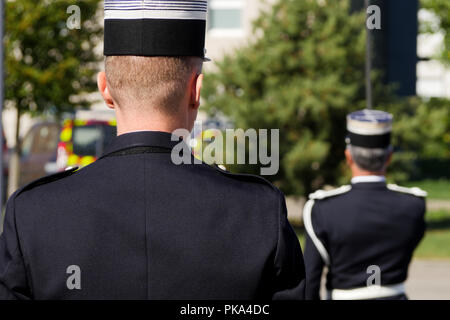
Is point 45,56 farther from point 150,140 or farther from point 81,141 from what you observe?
point 150,140

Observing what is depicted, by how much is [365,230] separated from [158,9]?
2.79 meters

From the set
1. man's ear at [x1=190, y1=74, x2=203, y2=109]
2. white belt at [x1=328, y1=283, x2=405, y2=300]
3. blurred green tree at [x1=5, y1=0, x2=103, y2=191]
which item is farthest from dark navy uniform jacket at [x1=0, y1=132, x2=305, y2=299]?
blurred green tree at [x1=5, y1=0, x2=103, y2=191]

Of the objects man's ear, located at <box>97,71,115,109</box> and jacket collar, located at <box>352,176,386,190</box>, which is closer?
man's ear, located at <box>97,71,115,109</box>

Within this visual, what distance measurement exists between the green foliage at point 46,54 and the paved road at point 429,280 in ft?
26.9

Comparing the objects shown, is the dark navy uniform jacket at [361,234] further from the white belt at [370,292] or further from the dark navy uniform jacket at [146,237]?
the dark navy uniform jacket at [146,237]

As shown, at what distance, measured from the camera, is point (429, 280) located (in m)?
12.2

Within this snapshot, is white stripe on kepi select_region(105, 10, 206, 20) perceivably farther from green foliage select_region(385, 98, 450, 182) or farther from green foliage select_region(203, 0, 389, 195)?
green foliage select_region(385, 98, 450, 182)

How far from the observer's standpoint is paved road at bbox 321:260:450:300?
11016 millimetres

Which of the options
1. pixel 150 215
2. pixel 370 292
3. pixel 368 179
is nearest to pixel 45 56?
pixel 368 179

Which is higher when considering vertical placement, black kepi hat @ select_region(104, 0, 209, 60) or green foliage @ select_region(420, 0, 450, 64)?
green foliage @ select_region(420, 0, 450, 64)

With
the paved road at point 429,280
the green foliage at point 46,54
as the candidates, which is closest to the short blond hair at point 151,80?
the paved road at point 429,280

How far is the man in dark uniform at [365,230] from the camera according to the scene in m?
4.62
